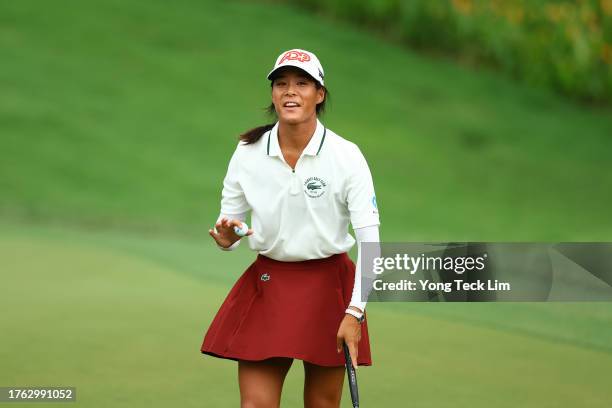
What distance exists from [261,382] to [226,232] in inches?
20.4

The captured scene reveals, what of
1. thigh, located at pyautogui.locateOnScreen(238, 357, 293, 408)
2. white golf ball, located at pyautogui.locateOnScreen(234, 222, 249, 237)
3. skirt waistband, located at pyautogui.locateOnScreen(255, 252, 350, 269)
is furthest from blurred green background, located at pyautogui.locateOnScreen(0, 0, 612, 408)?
white golf ball, located at pyautogui.locateOnScreen(234, 222, 249, 237)

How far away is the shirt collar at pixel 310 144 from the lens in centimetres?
388

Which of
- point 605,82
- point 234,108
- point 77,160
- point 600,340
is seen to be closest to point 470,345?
point 600,340

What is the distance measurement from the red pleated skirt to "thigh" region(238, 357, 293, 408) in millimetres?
69

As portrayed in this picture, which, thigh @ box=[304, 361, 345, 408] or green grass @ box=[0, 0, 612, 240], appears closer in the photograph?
thigh @ box=[304, 361, 345, 408]

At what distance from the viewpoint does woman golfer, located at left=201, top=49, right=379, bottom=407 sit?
12.6ft

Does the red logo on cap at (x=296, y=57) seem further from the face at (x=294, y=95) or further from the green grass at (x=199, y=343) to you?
the green grass at (x=199, y=343)

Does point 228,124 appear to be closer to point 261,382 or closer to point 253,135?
point 253,135

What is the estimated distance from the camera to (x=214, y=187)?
1372 cm

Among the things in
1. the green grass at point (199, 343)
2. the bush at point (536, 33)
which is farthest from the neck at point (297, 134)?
the bush at point (536, 33)

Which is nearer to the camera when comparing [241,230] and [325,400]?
[241,230]

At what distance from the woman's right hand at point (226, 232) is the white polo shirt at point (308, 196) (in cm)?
7

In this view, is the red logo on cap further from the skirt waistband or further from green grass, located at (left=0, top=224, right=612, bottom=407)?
green grass, located at (left=0, top=224, right=612, bottom=407)

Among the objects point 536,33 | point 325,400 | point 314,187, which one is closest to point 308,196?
point 314,187
